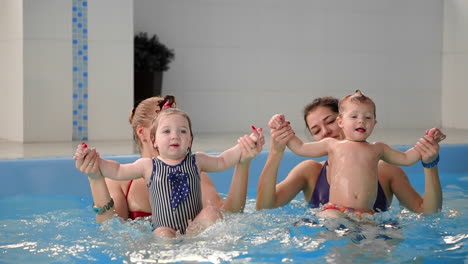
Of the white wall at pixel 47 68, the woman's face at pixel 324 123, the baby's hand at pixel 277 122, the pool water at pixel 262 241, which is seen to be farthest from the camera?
the white wall at pixel 47 68

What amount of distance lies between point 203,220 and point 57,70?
4698 millimetres

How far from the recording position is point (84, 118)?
299 inches

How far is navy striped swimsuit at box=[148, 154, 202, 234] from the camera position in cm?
323

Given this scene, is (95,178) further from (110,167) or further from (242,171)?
(242,171)

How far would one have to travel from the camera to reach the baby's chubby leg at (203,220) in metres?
3.15

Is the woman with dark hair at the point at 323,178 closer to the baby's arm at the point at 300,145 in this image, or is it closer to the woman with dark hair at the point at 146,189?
the baby's arm at the point at 300,145

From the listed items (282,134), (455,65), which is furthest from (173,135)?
(455,65)

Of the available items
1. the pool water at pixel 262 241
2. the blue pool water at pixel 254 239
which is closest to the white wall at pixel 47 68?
the blue pool water at pixel 254 239

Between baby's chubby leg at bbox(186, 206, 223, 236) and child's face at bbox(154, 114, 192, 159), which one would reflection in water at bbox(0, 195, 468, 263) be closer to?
baby's chubby leg at bbox(186, 206, 223, 236)

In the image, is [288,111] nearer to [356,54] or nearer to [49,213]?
[356,54]

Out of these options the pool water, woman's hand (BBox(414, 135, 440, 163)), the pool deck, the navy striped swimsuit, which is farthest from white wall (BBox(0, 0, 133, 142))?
woman's hand (BBox(414, 135, 440, 163))

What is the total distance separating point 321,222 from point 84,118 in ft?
15.4

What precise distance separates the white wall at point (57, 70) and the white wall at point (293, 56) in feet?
4.44

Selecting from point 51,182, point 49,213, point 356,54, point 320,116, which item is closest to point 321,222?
point 320,116
